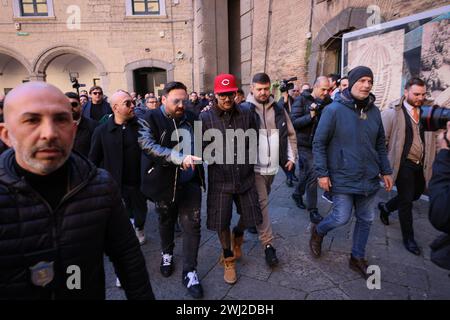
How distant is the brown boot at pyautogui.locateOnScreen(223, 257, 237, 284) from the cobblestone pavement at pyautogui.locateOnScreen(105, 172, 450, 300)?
0.06 metres

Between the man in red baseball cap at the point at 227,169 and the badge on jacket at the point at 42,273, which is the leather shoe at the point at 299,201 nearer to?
the man in red baseball cap at the point at 227,169

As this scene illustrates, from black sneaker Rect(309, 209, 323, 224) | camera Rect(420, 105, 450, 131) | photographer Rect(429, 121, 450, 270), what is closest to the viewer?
photographer Rect(429, 121, 450, 270)

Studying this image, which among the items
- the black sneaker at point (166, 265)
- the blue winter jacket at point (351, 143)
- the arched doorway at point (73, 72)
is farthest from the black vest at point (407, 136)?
the arched doorway at point (73, 72)

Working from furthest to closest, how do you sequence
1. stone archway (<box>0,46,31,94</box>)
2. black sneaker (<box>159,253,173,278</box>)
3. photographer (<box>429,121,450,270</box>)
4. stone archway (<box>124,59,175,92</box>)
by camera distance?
stone archway (<box>0,46,31,94</box>)
stone archway (<box>124,59,175,92</box>)
black sneaker (<box>159,253,173,278</box>)
photographer (<box>429,121,450,270</box>)

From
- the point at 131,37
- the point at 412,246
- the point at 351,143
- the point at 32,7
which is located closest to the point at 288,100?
the point at 351,143

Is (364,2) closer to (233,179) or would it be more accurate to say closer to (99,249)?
(233,179)

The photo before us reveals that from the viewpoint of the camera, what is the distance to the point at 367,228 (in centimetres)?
293

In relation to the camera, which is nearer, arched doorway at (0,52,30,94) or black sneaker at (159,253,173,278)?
black sneaker at (159,253,173,278)

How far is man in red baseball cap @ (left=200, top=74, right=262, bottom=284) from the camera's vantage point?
277cm

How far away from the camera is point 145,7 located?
1644cm

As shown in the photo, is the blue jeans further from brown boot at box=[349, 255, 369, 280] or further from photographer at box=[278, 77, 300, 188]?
photographer at box=[278, 77, 300, 188]

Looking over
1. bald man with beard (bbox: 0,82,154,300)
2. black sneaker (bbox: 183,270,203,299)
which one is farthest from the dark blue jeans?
bald man with beard (bbox: 0,82,154,300)

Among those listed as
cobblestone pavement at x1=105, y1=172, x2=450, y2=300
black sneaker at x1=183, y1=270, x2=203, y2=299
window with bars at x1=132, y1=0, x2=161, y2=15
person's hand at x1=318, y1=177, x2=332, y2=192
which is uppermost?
window with bars at x1=132, y1=0, x2=161, y2=15

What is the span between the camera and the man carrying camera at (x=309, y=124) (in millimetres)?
4066
